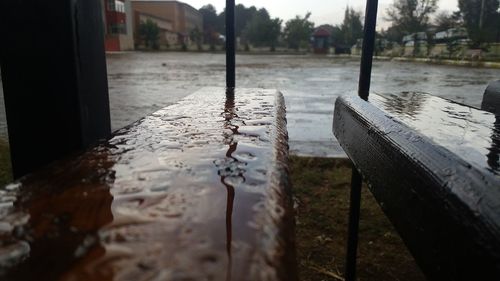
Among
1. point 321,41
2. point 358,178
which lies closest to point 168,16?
point 321,41

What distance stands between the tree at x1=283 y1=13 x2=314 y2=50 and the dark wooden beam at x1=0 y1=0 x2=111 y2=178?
54147 millimetres

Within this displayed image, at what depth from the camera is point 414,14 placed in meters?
39.1

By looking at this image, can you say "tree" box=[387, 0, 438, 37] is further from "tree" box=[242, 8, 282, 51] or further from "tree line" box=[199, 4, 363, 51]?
"tree" box=[242, 8, 282, 51]

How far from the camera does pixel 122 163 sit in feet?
2.22

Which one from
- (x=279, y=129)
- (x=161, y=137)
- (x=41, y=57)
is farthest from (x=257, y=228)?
(x=41, y=57)

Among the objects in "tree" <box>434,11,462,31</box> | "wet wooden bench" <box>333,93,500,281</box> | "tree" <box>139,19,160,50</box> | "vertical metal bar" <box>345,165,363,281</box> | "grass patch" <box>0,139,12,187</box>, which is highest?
"tree" <box>434,11,462,31</box>

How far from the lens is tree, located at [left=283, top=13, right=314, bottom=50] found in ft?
177

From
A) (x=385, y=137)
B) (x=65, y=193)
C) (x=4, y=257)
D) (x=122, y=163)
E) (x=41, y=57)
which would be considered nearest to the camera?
(x=4, y=257)

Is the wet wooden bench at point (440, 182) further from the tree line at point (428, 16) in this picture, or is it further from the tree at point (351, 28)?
the tree at point (351, 28)

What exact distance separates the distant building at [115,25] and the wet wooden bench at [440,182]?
4141 centimetres

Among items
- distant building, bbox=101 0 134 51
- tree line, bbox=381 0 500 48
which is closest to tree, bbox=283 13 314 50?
tree line, bbox=381 0 500 48

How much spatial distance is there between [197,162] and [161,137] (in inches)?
8.6

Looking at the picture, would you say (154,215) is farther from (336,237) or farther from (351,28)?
(351,28)

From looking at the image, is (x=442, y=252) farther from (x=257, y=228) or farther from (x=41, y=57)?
(x=41, y=57)
